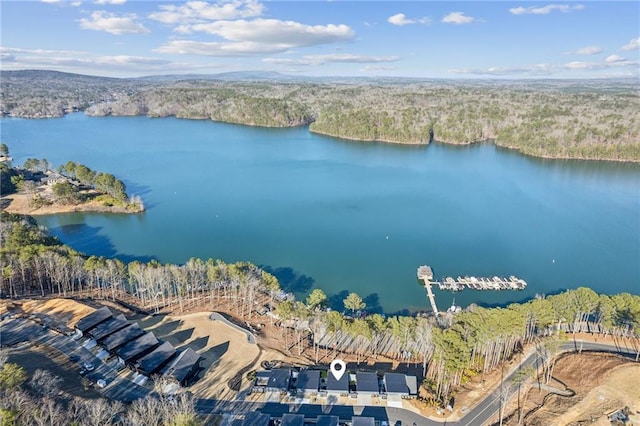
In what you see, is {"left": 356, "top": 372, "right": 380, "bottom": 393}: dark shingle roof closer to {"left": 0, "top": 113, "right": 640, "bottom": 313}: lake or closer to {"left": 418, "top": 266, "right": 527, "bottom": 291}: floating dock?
{"left": 0, "top": 113, "right": 640, "bottom": 313}: lake

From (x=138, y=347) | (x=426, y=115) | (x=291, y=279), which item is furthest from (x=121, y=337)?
(x=426, y=115)

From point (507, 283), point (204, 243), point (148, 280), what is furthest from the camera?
point (204, 243)

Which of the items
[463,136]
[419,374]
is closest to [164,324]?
[419,374]

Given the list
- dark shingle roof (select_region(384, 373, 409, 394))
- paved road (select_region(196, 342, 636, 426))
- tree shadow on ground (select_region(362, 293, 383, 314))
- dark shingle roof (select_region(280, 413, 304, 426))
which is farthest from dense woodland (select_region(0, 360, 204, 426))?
tree shadow on ground (select_region(362, 293, 383, 314))

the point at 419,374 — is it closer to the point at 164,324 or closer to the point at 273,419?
the point at 273,419

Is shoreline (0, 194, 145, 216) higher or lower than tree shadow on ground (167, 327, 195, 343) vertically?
higher

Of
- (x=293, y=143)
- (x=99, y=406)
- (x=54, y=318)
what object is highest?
(x=293, y=143)
